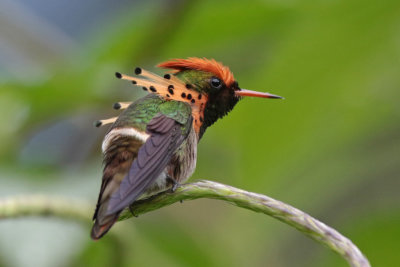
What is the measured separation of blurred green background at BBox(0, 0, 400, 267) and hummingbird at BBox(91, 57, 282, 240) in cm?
46

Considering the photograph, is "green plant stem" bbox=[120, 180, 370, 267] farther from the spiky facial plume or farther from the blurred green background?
the blurred green background

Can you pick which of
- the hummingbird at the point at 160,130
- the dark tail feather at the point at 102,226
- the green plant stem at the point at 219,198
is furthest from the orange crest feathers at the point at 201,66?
the dark tail feather at the point at 102,226

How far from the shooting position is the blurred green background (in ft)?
9.74

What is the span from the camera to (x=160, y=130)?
91.3 inches

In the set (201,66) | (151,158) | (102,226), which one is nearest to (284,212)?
(102,226)

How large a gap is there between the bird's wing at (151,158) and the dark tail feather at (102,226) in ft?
0.06

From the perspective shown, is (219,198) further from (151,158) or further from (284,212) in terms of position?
(151,158)

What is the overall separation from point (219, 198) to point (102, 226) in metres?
0.38

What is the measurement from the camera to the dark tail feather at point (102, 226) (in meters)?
1.78

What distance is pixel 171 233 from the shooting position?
10.6ft

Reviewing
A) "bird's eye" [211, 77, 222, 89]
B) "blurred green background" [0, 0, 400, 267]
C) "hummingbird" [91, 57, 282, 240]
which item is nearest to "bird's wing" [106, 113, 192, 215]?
"hummingbird" [91, 57, 282, 240]

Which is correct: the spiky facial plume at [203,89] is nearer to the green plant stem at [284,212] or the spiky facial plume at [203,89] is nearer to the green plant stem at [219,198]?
the green plant stem at [219,198]

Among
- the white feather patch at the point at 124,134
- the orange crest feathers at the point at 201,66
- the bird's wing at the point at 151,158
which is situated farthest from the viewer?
the orange crest feathers at the point at 201,66

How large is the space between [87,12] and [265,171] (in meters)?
4.80
